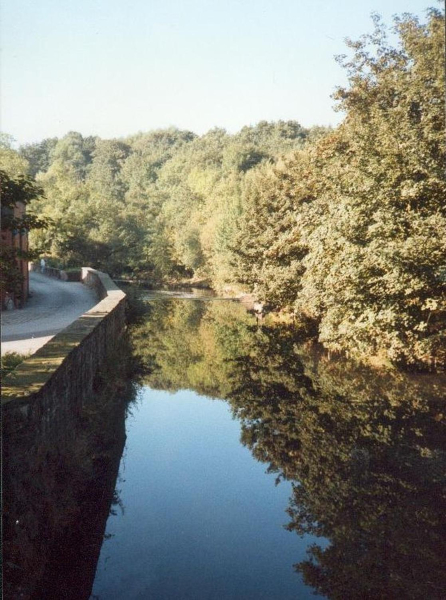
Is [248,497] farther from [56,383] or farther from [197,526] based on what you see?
[56,383]

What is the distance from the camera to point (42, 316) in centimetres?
2106

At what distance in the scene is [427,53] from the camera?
49.1ft

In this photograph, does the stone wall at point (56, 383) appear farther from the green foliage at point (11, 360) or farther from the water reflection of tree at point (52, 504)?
the green foliage at point (11, 360)

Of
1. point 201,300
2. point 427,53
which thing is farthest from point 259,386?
point 201,300

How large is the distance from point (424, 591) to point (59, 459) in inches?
199

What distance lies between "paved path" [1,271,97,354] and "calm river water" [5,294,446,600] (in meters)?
3.32

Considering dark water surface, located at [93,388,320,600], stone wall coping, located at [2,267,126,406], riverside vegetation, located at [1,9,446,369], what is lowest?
dark water surface, located at [93,388,320,600]

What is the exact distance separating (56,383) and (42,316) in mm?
14100

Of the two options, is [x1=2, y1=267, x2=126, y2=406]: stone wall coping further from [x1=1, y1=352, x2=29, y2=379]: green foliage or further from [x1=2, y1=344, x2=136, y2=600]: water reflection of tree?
[x1=1, y1=352, x2=29, y2=379]: green foliage

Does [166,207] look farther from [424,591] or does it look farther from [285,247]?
[424,591]

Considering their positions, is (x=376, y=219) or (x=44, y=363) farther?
(x=376, y=219)

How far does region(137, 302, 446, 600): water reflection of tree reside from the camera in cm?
679

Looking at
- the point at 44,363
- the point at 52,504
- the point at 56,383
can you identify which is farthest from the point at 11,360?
the point at 52,504

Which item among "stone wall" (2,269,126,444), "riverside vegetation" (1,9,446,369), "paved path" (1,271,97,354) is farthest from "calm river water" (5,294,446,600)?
"paved path" (1,271,97,354)
